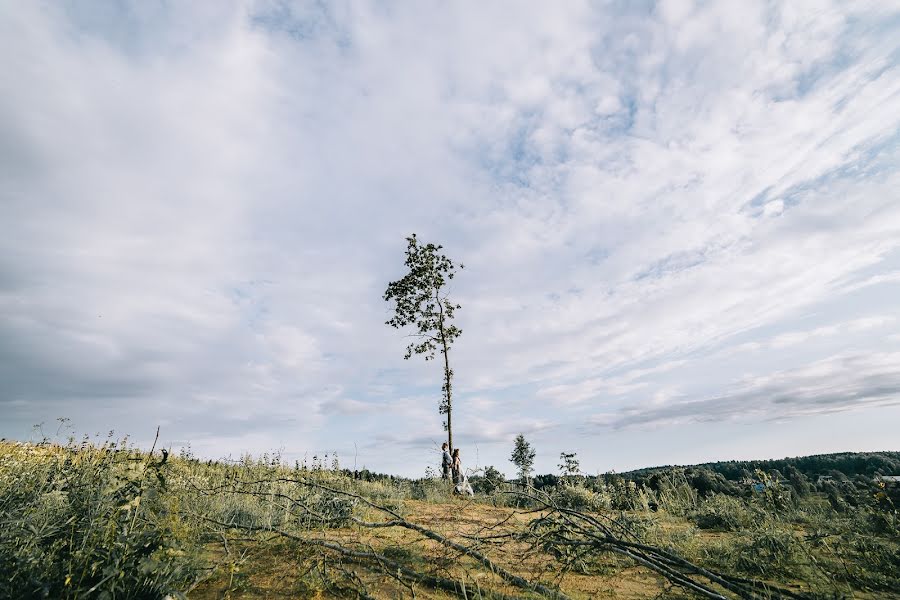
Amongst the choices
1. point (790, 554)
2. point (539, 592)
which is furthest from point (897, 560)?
point (539, 592)

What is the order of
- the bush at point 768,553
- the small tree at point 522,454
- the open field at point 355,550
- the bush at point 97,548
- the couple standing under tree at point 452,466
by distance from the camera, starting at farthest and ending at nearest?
1. the small tree at point 522,454
2. the couple standing under tree at point 452,466
3. the bush at point 768,553
4. the open field at point 355,550
5. the bush at point 97,548

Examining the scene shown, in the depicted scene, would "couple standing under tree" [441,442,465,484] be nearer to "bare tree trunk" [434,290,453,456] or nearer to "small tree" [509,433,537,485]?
"bare tree trunk" [434,290,453,456]

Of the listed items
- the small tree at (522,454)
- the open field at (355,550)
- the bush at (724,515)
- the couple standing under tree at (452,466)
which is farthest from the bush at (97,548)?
the small tree at (522,454)

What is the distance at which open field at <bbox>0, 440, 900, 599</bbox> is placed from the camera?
3.54 meters

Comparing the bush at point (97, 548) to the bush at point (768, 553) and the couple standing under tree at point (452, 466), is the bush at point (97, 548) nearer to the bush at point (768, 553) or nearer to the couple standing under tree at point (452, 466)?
the bush at point (768, 553)

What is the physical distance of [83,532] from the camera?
3707 millimetres

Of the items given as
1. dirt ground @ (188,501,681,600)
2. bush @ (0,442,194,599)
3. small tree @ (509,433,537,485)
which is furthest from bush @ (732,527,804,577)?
small tree @ (509,433,537,485)

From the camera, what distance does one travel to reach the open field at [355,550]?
3.54 metres

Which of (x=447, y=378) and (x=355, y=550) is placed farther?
(x=447, y=378)

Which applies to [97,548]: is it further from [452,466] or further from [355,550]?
[452,466]

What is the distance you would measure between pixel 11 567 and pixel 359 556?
129 inches

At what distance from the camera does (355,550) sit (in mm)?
5441

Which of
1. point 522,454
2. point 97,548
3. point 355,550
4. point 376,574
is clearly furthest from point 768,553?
point 522,454

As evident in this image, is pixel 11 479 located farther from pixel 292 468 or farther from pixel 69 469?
pixel 292 468
